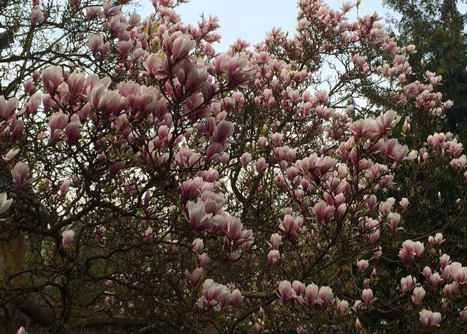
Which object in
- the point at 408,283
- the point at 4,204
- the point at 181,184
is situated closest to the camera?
the point at 4,204

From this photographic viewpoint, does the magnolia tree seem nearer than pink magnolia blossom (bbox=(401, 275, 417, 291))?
Yes

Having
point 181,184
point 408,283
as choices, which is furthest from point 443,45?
point 181,184

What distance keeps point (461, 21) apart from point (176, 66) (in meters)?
17.7

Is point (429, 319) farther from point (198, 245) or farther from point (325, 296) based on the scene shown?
point (198, 245)

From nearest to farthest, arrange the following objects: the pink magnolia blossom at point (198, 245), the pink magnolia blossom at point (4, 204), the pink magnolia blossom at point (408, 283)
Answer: the pink magnolia blossom at point (4, 204)
the pink magnolia blossom at point (198, 245)
the pink magnolia blossom at point (408, 283)

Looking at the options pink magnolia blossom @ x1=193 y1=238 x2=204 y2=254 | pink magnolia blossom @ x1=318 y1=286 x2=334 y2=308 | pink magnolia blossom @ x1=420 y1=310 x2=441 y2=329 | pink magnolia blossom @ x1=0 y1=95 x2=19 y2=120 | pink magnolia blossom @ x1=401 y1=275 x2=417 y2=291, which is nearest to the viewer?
pink magnolia blossom @ x1=0 y1=95 x2=19 y2=120

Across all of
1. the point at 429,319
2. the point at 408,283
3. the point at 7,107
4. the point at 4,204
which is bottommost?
the point at 4,204

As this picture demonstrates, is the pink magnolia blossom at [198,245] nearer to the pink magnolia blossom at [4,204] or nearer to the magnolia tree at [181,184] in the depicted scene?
the magnolia tree at [181,184]

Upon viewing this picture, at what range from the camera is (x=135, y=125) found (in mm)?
2547

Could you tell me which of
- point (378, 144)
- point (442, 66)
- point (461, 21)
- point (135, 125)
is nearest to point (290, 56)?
point (378, 144)

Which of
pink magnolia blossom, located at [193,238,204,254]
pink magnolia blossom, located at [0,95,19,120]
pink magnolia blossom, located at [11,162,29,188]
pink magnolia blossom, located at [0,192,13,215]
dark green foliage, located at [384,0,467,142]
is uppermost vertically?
dark green foliage, located at [384,0,467,142]

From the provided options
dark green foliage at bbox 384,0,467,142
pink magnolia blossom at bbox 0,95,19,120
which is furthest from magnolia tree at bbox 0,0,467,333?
dark green foliage at bbox 384,0,467,142

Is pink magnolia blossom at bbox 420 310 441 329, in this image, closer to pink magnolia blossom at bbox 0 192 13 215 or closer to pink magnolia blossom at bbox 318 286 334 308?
pink magnolia blossom at bbox 318 286 334 308

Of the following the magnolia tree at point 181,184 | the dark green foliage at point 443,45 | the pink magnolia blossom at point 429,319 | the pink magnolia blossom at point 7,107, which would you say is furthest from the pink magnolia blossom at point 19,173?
the dark green foliage at point 443,45
